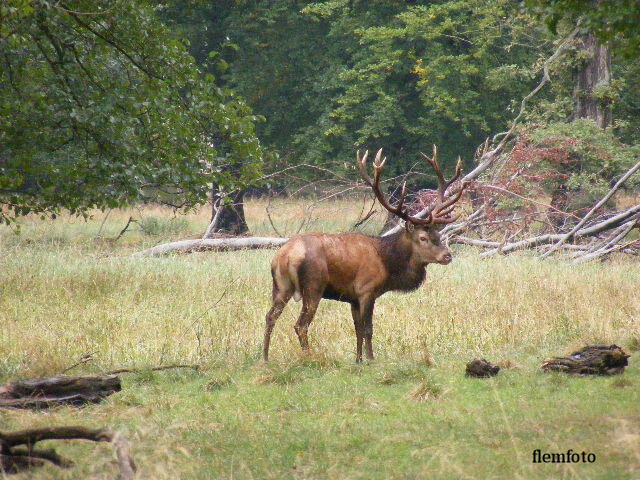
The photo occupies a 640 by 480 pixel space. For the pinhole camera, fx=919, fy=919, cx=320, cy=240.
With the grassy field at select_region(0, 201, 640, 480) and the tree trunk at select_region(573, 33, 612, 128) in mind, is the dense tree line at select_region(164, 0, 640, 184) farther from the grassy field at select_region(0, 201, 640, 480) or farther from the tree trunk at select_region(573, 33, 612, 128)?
the grassy field at select_region(0, 201, 640, 480)

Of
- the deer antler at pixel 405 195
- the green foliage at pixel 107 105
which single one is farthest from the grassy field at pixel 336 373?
the green foliage at pixel 107 105

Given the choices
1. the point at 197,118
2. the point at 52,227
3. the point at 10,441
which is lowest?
the point at 52,227

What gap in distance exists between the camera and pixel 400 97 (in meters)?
28.6

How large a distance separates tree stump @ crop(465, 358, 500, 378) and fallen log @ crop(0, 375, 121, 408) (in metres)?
3.30

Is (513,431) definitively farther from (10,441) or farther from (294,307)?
(294,307)

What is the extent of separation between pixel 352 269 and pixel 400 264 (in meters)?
0.60

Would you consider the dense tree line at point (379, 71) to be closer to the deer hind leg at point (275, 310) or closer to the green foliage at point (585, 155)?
the green foliage at point (585, 155)

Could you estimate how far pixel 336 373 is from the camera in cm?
913

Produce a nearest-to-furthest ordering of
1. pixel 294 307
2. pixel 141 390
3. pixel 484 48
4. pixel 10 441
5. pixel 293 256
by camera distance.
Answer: pixel 10 441
pixel 141 390
pixel 293 256
pixel 294 307
pixel 484 48

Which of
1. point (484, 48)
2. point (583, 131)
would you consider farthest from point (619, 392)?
point (484, 48)

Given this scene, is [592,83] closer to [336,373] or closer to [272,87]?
[272,87]

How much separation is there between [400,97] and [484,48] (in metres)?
3.29

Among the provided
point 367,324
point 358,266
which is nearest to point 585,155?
point 358,266

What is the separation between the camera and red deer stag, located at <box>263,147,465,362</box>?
9.80 meters
